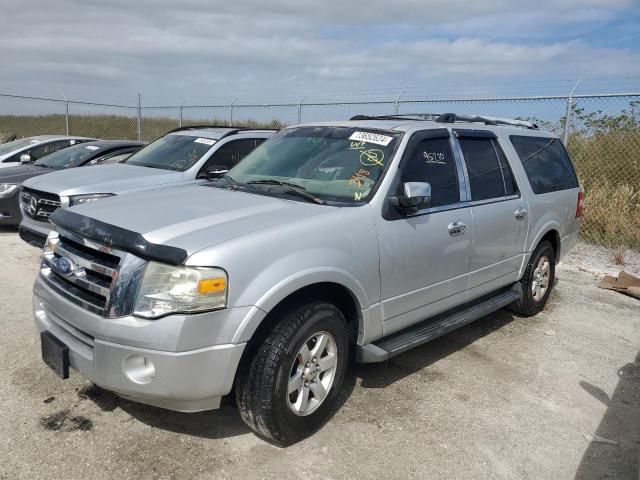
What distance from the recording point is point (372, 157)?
12.7 feet

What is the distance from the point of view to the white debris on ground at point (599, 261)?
7.71 m

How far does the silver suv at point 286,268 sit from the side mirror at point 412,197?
1 centimetres

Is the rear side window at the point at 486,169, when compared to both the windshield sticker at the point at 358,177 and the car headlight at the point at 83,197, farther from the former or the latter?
the car headlight at the point at 83,197

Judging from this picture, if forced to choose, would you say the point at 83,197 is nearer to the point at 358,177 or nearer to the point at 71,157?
the point at 71,157

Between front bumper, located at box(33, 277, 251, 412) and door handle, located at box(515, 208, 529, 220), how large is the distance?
3.09 metres

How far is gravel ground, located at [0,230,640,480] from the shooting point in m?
3.01

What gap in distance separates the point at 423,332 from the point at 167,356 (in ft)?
6.63

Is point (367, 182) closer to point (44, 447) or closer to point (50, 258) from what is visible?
point (50, 258)

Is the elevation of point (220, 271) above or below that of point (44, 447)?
above

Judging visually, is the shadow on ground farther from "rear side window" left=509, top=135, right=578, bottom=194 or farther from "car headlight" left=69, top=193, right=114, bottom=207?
"car headlight" left=69, top=193, right=114, bottom=207

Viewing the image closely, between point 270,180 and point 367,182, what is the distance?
0.76 m

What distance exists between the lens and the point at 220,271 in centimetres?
273

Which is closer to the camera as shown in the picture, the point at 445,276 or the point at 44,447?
the point at 44,447

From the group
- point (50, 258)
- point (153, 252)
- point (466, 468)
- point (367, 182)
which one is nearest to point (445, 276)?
Result: point (367, 182)
